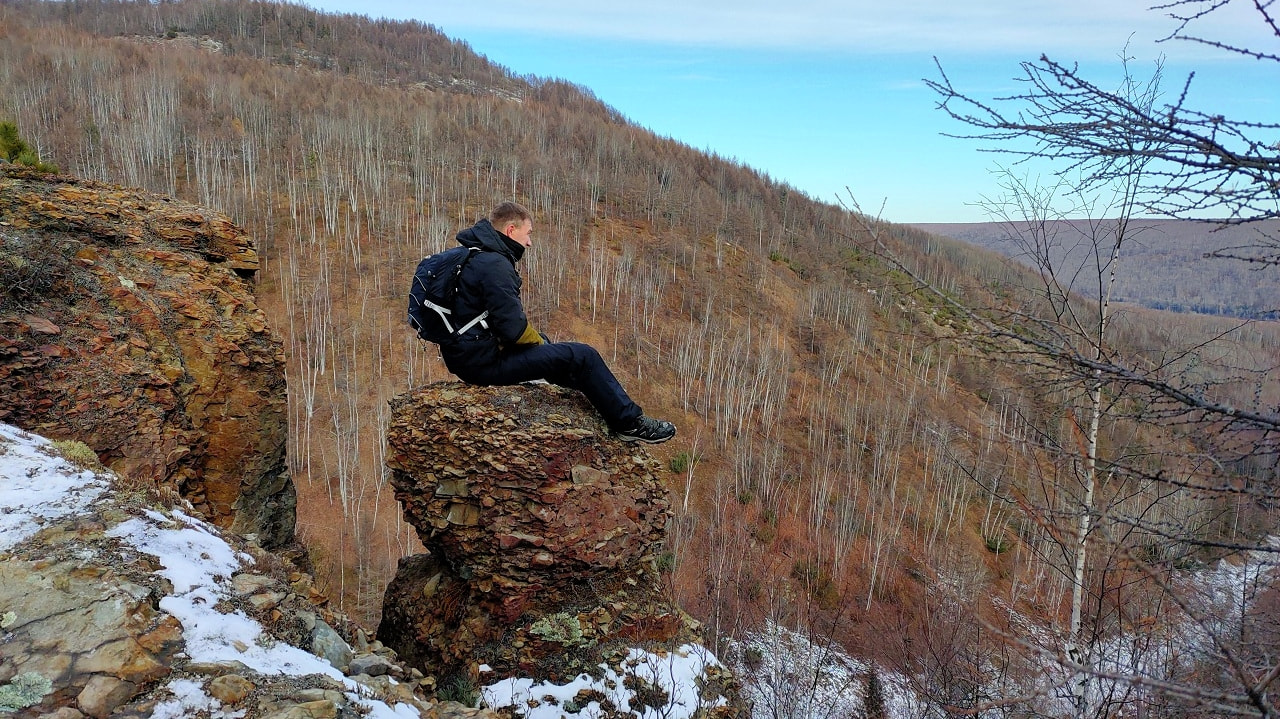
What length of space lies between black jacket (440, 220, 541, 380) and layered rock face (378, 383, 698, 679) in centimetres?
55

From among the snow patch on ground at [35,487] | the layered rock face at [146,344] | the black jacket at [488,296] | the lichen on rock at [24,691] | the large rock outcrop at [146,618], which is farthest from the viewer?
the black jacket at [488,296]

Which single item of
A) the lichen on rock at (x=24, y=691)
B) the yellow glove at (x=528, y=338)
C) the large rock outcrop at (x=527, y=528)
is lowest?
the large rock outcrop at (x=527, y=528)

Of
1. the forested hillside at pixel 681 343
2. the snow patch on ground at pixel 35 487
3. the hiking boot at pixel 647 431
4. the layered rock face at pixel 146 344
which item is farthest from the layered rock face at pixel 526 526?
the forested hillside at pixel 681 343

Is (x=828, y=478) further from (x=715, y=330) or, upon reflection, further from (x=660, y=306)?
(x=660, y=306)

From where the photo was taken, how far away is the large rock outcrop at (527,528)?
4.46 meters

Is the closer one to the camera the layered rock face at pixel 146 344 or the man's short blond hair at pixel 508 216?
the layered rock face at pixel 146 344

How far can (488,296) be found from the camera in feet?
13.2

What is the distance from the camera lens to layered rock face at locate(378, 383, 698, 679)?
4.47 metres

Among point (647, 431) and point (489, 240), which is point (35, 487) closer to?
point (489, 240)

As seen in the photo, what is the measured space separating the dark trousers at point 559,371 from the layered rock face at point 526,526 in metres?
0.23

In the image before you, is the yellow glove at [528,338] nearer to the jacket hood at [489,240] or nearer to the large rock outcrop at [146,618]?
the jacket hood at [489,240]

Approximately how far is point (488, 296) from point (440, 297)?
0.34 metres

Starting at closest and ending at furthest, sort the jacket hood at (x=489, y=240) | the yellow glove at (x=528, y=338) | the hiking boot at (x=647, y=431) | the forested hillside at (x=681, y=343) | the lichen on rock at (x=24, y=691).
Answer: the lichen on rock at (x=24, y=691) < the jacket hood at (x=489, y=240) < the yellow glove at (x=528, y=338) < the hiking boot at (x=647, y=431) < the forested hillside at (x=681, y=343)

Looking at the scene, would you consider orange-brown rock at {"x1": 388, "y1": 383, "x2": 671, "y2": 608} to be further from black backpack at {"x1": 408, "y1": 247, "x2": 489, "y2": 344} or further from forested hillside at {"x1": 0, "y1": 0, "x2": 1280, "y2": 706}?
forested hillside at {"x1": 0, "y1": 0, "x2": 1280, "y2": 706}
